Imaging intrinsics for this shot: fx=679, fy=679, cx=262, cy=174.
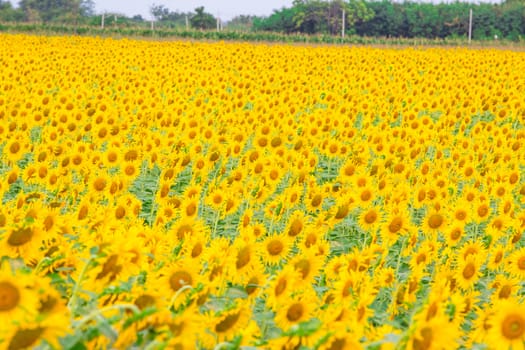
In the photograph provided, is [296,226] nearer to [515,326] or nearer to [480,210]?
[515,326]

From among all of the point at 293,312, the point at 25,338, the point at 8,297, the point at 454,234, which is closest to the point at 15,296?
the point at 8,297

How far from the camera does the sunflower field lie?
2.10m

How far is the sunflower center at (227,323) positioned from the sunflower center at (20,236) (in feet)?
2.85

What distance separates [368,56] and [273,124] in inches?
500

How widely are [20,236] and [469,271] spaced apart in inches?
96.4

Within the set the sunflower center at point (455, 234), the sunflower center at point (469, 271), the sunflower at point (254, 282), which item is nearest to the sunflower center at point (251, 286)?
the sunflower at point (254, 282)

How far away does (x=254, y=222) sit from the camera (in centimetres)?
550

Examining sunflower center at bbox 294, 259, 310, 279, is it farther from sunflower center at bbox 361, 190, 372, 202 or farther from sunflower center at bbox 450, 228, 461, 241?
sunflower center at bbox 361, 190, 372, 202

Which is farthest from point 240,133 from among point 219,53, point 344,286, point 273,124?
point 219,53

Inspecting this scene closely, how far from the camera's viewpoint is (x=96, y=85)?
45.0ft

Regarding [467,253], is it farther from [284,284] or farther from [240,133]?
[240,133]

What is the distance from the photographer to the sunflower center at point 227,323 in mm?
2354

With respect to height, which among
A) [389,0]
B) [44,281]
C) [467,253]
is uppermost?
[389,0]

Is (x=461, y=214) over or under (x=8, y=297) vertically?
under
